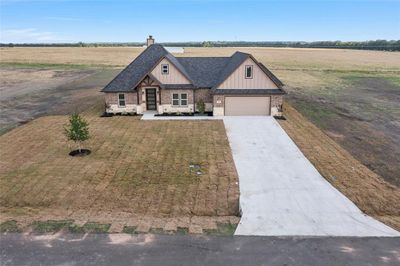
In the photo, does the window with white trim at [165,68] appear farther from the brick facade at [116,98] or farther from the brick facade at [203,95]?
the brick facade at [116,98]

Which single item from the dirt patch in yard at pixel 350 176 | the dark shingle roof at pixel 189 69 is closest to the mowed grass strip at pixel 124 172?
the dirt patch in yard at pixel 350 176

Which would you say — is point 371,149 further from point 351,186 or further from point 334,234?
point 334,234

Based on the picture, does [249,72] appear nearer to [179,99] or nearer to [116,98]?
[179,99]

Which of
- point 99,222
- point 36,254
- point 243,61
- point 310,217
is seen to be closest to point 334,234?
point 310,217

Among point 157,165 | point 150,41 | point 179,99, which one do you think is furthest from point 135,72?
point 157,165

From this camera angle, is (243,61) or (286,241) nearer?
(286,241)

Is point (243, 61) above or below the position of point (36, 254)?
above

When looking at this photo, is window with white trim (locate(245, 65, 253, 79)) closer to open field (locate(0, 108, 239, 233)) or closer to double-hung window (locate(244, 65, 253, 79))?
double-hung window (locate(244, 65, 253, 79))
